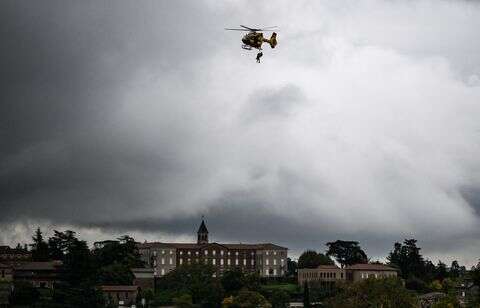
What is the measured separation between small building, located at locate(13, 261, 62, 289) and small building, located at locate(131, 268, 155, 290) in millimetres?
18223

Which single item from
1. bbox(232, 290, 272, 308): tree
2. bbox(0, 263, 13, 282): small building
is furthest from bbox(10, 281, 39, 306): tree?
bbox(232, 290, 272, 308): tree

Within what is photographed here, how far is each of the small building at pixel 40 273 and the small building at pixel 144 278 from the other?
1822cm

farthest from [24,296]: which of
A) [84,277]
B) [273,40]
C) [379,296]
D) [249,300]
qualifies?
[273,40]

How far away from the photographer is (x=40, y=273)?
17925 cm

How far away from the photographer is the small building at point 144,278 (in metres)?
189

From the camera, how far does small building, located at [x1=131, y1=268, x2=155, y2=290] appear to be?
620 ft

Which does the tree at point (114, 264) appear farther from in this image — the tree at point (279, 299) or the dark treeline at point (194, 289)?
the tree at point (279, 299)

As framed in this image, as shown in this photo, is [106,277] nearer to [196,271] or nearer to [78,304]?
[196,271]

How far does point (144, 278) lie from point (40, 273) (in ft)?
79.8

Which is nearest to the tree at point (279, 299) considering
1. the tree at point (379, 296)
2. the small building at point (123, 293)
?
the small building at point (123, 293)

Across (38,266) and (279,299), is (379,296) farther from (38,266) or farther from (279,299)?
(38,266)

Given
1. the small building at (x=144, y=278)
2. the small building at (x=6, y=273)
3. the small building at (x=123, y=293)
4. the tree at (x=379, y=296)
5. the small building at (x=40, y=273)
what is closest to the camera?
the tree at (x=379, y=296)

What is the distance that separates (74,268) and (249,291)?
118ft

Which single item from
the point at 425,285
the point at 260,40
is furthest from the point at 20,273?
the point at 260,40
